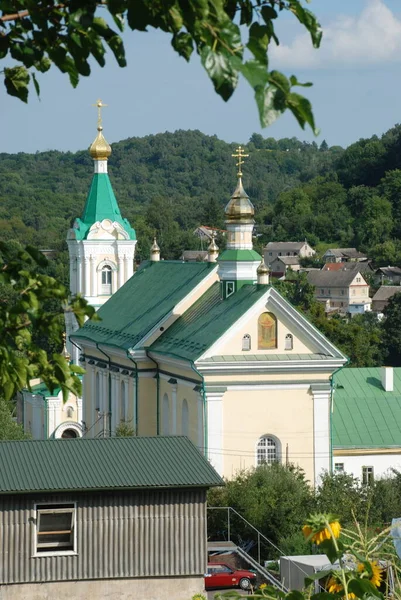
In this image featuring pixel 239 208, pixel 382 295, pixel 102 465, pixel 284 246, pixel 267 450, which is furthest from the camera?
pixel 284 246

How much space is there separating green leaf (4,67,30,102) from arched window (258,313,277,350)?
2591 centimetres

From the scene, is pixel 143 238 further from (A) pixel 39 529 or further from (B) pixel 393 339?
(A) pixel 39 529

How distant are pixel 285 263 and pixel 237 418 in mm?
103906

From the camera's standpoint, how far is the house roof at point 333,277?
12012 centimetres

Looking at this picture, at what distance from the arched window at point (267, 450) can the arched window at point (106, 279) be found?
18.1 m

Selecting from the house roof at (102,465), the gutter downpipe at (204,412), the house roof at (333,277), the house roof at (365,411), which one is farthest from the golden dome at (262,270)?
the house roof at (333,277)

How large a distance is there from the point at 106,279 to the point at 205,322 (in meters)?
16.4

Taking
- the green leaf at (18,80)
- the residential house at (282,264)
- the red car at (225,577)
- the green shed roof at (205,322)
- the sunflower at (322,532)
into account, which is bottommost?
the red car at (225,577)

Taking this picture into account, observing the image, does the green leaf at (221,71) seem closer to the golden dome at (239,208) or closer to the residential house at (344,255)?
the golden dome at (239,208)

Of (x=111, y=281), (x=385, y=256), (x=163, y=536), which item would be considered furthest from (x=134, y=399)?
(x=385, y=256)

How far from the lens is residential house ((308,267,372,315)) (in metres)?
120

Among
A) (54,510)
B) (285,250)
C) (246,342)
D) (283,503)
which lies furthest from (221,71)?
(285,250)

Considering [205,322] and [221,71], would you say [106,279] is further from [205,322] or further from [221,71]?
[221,71]

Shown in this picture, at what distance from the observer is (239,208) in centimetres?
3534
